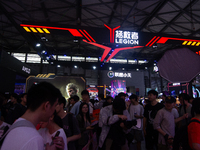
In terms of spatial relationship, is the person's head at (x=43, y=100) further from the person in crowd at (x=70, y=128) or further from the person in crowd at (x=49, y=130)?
the person in crowd at (x=70, y=128)

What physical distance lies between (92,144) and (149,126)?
5.02 ft

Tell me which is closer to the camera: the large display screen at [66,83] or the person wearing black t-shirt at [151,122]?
the person wearing black t-shirt at [151,122]

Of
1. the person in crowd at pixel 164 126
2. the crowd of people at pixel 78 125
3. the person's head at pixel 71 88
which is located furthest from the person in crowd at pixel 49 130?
the person's head at pixel 71 88

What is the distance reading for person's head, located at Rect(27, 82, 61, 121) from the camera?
91 cm

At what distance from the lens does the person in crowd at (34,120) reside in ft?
2.26

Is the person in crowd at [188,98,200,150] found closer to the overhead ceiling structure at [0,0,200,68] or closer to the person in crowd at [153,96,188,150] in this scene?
the person in crowd at [153,96,188,150]

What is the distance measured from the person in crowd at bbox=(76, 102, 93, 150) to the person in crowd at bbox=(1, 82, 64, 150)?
170cm

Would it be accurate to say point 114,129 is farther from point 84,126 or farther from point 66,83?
point 66,83

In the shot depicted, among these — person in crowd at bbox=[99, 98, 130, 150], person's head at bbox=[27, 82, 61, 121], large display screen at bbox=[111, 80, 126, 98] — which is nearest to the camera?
person's head at bbox=[27, 82, 61, 121]

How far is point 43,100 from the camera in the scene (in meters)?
0.94

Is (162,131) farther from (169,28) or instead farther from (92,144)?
(169,28)

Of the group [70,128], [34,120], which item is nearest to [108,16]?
[70,128]

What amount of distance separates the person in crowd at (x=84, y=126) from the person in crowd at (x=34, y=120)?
1.70 m

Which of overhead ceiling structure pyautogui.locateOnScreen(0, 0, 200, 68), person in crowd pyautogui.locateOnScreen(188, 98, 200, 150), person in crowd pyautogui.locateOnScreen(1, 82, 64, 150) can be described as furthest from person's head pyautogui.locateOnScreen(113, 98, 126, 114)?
overhead ceiling structure pyautogui.locateOnScreen(0, 0, 200, 68)
